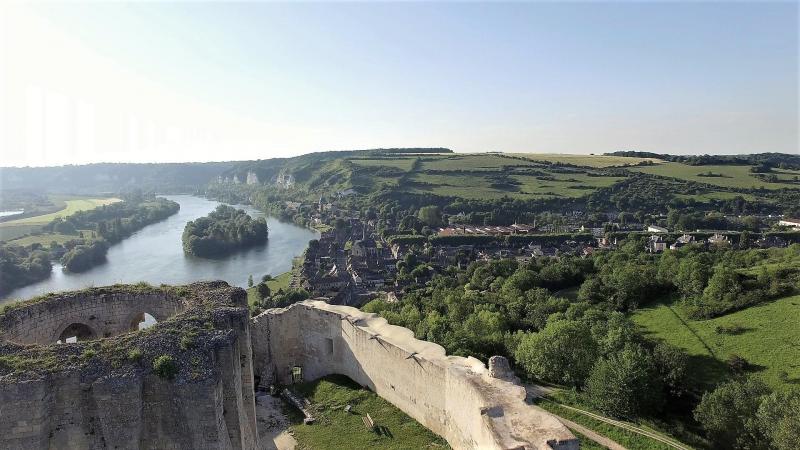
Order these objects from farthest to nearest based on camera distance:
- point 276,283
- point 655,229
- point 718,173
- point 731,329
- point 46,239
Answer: point 718,173 → point 655,229 → point 46,239 → point 276,283 → point 731,329

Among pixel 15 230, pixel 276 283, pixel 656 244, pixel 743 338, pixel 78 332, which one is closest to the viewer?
pixel 78 332

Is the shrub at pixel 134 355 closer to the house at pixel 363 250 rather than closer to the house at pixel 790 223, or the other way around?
the house at pixel 363 250

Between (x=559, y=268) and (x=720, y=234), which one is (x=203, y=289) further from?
(x=720, y=234)

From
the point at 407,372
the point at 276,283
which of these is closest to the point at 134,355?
the point at 407,372

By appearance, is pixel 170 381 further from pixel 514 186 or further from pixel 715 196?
pixel 514 186

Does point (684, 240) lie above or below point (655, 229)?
below

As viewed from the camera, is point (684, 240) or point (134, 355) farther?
point (684, 240)

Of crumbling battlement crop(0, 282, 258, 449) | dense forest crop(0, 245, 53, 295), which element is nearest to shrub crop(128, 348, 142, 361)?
crumbling battlement crop(0, 282, 258, 449)
